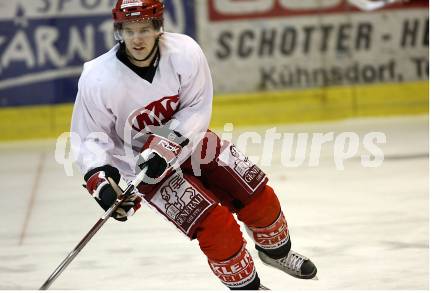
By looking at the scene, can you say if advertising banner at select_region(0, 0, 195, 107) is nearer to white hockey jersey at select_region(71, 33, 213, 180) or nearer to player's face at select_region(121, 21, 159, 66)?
white hockey jersey at select_region(71, 33, 213, 180)

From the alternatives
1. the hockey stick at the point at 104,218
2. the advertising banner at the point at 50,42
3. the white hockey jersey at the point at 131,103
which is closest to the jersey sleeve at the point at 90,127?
the white hockey jersey at the point at 131,103

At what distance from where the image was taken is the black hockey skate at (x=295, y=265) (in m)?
3.65

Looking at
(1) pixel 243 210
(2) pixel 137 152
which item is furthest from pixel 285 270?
(2) pixel 137 152

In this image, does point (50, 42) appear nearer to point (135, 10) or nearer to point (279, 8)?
point (279, 8)

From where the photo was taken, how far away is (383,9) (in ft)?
25.5

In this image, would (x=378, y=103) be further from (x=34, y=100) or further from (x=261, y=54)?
(x=34, y=100)

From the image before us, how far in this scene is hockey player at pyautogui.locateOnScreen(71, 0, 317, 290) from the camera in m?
3.23

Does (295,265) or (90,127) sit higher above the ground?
(90,127)

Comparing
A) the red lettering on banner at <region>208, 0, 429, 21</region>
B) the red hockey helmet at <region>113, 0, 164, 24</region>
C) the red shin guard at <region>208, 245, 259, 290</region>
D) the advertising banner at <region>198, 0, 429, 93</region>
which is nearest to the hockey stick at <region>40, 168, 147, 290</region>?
the red shin guard at <region>208, 245, 259, 290</region>

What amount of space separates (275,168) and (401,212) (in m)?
1.50

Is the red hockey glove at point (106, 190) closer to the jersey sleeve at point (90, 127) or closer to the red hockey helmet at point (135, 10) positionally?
the jersey sleeve at point (90, 127)

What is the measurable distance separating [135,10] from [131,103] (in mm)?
322

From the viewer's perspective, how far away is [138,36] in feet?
10.6

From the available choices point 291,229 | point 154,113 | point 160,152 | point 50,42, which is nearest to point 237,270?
point 160,152
